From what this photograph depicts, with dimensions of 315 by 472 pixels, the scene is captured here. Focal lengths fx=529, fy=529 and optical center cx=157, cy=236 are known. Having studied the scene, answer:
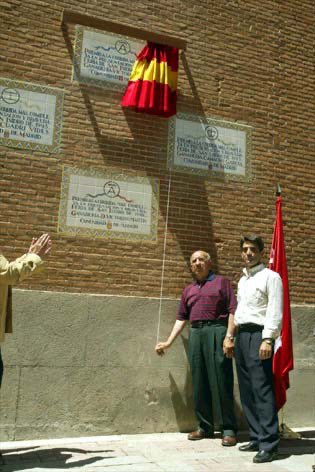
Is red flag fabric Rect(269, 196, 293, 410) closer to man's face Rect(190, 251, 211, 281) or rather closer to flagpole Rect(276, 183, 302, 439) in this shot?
flagpole Rect(276, 183, 302, 439)

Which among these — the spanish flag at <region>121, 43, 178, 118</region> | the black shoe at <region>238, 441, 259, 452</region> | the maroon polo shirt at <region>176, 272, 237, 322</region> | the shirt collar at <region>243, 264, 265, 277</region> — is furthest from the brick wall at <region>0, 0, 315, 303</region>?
the black shoe at <region>238, 441, 259, 452</region>

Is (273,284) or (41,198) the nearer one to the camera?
(273,284)

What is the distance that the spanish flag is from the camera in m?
6.28

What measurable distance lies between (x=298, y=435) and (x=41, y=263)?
3573mm

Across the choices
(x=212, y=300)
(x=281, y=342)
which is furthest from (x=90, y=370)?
(x=281, y=342)

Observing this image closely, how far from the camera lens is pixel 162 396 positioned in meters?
5.95

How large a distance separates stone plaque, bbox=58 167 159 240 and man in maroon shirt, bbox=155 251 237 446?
1.13m

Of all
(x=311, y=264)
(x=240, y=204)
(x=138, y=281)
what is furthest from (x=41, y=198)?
(x=311, y=264)

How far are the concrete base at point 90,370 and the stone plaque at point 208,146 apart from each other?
1.82 metres

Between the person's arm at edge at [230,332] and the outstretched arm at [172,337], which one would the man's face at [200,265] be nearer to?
the person's arm at edge at [230,332]

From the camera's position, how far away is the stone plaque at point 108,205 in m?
5.98

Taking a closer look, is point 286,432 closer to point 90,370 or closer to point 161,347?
point 161,347

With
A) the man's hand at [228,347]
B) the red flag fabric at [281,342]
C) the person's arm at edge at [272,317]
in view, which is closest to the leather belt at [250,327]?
the person's arm at edge at [272,317]

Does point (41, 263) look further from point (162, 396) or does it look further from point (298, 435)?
point (298, 435)
